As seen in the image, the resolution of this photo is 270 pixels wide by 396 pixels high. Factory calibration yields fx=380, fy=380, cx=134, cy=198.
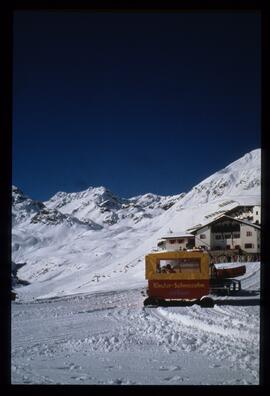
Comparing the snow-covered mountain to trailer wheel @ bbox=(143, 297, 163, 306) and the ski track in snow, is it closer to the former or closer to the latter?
trailer wheel @ bbox=(143, 297, 163, 306)

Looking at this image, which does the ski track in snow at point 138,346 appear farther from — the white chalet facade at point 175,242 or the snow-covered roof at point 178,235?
the snow-covered roof at point 178,235

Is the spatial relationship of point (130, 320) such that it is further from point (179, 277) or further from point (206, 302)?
point (206, 302)

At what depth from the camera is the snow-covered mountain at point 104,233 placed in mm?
3752

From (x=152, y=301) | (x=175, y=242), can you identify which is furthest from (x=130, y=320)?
(x=175, y=242)

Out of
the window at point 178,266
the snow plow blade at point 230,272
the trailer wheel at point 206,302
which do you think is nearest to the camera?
the trailer wheel at point 206,302

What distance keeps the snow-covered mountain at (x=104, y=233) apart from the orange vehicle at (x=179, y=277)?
0.17 meters

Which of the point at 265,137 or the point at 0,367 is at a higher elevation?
the point at 265,137

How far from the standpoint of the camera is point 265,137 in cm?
290

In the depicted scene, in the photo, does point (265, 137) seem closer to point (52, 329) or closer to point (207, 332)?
point (207, 332)

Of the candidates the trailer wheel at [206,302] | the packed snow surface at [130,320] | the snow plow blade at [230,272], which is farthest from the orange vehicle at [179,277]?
the snow plow blade at [230,272]

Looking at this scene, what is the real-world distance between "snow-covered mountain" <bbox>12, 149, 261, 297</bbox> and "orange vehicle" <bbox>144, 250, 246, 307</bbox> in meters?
0.17
